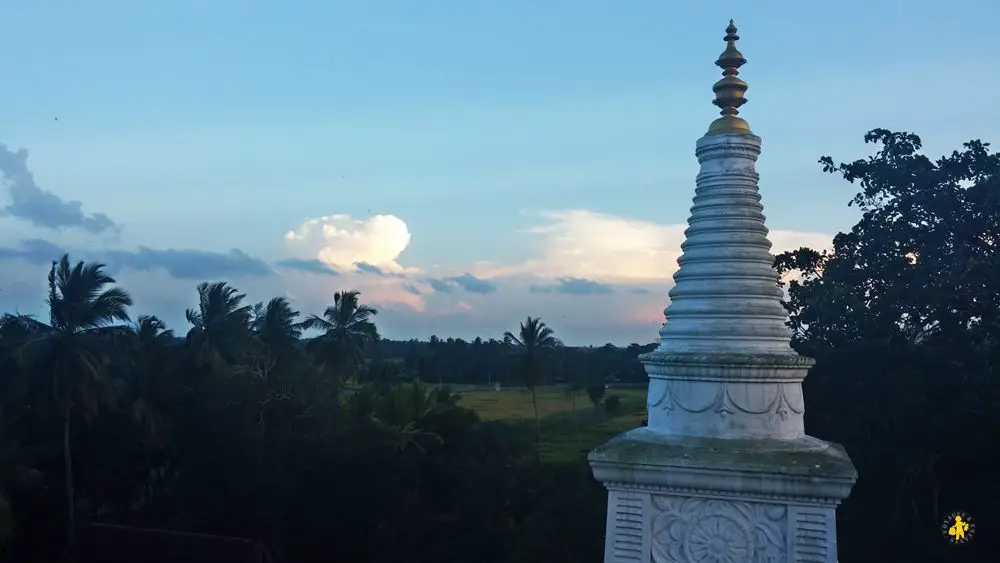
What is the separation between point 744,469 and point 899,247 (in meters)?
16.7

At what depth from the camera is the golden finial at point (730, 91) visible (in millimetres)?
11703

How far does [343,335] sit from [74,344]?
52.2ft

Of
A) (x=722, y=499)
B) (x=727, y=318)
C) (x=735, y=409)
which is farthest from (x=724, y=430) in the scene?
(x=727, y=318)

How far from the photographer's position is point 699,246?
11.6m

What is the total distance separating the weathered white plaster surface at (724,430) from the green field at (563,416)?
119ft

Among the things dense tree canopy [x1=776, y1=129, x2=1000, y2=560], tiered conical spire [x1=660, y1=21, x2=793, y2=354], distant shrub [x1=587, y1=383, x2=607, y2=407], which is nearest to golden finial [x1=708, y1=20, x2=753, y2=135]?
tiered conical spire [x1=660, y1=21, x2=793, y2=354]

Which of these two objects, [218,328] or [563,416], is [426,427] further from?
[563,416]

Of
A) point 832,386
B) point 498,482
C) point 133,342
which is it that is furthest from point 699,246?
point 133,342

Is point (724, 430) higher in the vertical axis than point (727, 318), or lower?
lower

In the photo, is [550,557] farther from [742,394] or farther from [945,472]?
[742,394]

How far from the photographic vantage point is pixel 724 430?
1073cm

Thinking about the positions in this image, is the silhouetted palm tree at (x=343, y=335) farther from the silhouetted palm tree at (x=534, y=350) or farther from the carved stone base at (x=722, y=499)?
the carved stone base at (x=722, y=499)

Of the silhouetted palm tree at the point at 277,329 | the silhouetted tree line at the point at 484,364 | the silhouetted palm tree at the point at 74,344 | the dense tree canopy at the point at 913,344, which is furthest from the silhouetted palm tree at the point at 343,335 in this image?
the silhouetted tree line at the point at 484,364

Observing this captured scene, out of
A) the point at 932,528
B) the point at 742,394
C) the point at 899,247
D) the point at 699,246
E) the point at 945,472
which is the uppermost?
the point at 899,247
